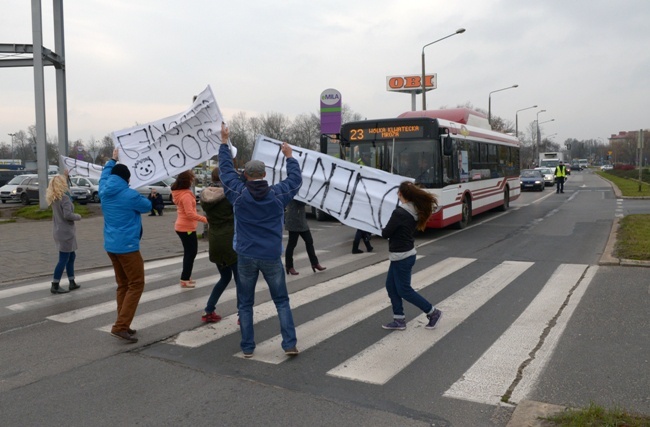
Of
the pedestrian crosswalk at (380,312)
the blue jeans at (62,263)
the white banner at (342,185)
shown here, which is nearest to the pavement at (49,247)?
the pedestrian crosswalk at (380,312)

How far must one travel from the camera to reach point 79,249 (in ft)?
42.5

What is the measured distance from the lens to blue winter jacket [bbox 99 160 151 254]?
585 centimetres

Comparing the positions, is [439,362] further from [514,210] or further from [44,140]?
[44,140]

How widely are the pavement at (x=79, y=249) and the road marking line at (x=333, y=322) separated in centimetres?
459

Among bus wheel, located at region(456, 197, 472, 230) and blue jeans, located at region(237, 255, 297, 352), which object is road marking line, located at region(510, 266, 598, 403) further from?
bus wheel, located at region(456, 197, 472, 230)

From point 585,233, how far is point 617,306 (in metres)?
7.97

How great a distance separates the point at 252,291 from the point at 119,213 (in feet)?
5.70

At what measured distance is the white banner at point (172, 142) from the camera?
274 inches

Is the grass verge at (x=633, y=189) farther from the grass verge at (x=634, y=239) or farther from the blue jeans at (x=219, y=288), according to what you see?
the blue jeans at (x=219, y=288)

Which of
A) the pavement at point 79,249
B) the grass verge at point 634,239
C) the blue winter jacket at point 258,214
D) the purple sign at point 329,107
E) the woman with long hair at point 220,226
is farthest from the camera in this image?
the purple sign at point 329,107

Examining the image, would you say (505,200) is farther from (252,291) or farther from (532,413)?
(532,413)

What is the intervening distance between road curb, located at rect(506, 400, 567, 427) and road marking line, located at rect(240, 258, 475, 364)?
2219 mm

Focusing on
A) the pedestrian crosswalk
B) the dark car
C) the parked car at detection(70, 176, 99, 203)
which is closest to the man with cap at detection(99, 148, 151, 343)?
the pedestrian crosswalk

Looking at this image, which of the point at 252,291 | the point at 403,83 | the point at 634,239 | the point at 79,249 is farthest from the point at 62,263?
the point at 403,83
